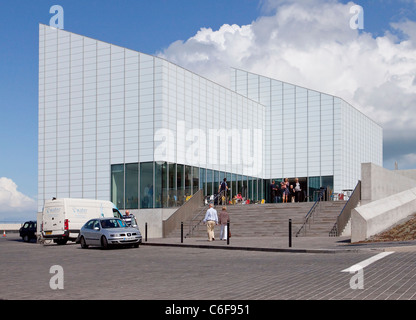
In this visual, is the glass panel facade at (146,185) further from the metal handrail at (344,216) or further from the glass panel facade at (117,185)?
the metal handrail at (344,216)

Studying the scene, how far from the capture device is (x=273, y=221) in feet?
105

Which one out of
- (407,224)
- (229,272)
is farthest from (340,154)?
(229,272)

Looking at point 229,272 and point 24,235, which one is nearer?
point 229,272

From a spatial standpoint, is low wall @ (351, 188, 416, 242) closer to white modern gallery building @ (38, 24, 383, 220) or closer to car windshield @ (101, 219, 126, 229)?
car windshield @ (101, 219, 126, 229)

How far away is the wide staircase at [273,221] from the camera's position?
97.1 ft

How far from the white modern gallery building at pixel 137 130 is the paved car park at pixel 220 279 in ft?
75.9

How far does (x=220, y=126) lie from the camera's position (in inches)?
1863

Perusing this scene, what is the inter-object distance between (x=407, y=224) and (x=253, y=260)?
10741mm

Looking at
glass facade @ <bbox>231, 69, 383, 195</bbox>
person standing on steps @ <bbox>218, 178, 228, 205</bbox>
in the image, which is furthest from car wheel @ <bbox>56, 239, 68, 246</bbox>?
glass facade @ <bbox>231, 69, 383, 195</bbox>

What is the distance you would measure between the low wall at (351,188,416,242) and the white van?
14.7 meters

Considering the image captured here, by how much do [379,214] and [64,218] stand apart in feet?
51.4

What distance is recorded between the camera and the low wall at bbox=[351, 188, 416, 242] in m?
22.5
